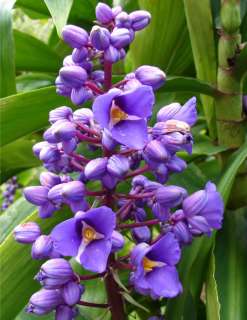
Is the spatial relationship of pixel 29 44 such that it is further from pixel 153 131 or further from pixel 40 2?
pixel 153 131

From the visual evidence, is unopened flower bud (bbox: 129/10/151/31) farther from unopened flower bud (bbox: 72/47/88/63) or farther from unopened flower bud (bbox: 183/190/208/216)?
unopened flower bud (bbox: 183/190/208/216)

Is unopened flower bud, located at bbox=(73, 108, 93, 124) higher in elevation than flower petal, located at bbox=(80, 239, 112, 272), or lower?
higher

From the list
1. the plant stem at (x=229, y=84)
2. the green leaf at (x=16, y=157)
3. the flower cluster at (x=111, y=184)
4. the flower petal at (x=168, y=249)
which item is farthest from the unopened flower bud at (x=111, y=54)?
the green leaf at (x=16, y=157)

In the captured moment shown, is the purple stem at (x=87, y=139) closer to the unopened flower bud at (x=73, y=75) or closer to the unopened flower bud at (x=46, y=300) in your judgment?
the unopened flower bud at (x=73, y=75)

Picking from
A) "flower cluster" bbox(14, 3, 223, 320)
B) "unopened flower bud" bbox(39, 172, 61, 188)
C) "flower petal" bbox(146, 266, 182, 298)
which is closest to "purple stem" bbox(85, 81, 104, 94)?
"flower cluster" bbox(14, 3, 223, 320)

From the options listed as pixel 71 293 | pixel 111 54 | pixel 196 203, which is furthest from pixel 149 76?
pixel 71 293

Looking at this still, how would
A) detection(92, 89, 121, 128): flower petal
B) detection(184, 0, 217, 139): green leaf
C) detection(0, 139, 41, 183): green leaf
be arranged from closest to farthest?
1. detection(92, 89, 121, 128): flower petal
2. detection(184, 0, 217, 139): green leaf
3. detection(0, 139, 41, 183): green leaf

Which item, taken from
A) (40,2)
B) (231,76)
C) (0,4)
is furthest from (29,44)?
(231,76)
